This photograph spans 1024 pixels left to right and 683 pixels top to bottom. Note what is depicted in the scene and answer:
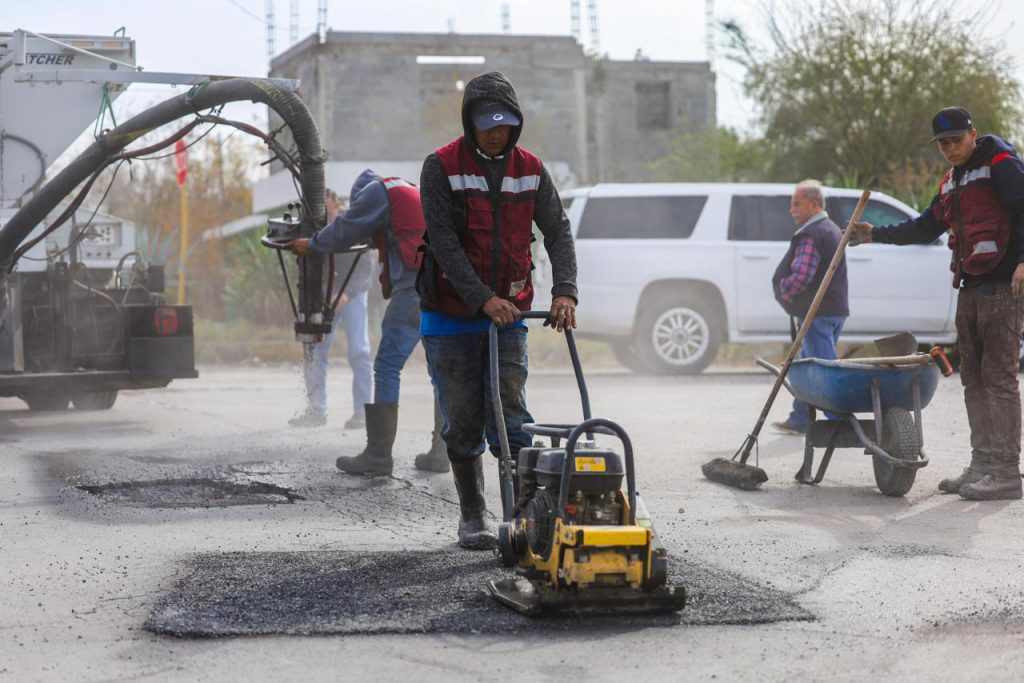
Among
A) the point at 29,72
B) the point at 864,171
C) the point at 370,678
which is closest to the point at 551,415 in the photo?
the point at 29,72

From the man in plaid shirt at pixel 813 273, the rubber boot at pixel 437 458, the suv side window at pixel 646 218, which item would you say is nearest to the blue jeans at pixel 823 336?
the man in plaid shirt at pixel 813 273

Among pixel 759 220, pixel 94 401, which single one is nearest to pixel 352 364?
pixel 94 401

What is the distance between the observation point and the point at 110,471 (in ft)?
27.6

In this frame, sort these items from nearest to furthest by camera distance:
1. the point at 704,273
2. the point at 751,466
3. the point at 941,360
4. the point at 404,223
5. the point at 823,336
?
the point at 941,360
the point at 751,466
the point at 404,223
the point at 823,336
the point at 704,273

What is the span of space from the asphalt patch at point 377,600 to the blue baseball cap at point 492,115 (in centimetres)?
179

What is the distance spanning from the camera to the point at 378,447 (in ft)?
27.3

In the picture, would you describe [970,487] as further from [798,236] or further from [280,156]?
[280,156]

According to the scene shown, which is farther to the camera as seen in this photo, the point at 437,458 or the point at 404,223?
the point at 437,458

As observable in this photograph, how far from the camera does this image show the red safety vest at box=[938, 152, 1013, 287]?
738 cm

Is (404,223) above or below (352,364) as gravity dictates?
above

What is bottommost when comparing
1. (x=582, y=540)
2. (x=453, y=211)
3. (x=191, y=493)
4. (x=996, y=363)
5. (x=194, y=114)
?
(x=191, y=493)

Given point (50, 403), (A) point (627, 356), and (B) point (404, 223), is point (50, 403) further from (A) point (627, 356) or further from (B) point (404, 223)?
(A) point (627, 356)

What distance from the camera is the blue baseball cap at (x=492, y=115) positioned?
541 cm

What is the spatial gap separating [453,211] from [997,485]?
362 centimetres
